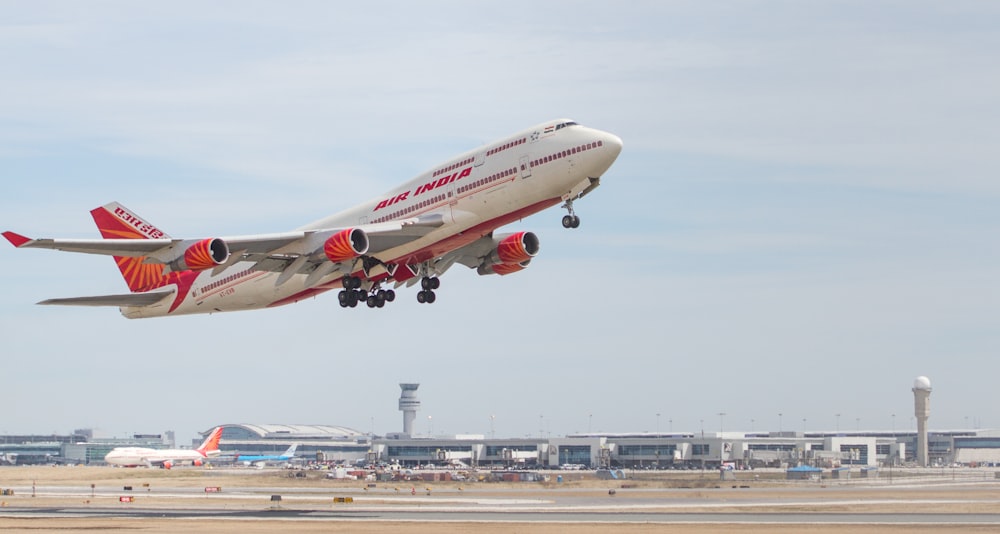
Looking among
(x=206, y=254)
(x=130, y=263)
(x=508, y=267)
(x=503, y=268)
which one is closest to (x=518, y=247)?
(x=508, y=267)

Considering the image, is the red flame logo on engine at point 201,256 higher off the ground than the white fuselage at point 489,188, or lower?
lower

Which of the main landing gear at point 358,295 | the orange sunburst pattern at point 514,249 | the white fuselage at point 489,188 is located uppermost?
the white fuselage at point 489,188

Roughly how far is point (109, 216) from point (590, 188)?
36.7 m

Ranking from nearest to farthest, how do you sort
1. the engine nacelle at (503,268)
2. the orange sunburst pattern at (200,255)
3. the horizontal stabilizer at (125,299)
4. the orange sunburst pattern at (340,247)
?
the orange sunburst pattern at (200,255) → the orange sunburst pattern at (340,247) → the engine nacelle at (503,268) → the horizontal stabilizer at (125,299)

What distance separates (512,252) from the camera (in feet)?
227

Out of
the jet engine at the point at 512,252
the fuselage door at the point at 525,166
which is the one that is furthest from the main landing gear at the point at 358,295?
the fuselage door at the point at 525,166

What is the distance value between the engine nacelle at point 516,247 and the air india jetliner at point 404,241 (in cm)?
6

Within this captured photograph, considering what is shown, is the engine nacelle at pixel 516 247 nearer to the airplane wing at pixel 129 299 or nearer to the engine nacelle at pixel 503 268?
the engine nacelle at pixel 503 268

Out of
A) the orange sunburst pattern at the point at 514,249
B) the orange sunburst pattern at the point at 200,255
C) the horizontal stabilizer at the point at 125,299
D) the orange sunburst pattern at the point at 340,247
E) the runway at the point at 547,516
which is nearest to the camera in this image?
the orange sunburst pattern at the point at 200,255

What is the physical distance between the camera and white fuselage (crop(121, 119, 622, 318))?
2311 inches

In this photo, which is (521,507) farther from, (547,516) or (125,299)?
(125,299)

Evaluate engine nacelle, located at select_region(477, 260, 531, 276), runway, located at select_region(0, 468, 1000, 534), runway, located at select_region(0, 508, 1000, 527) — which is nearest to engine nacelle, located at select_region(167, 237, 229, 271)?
runway, located at select_region(0, 468, 1000, 534)

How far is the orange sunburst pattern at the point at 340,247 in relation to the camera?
61562 millimetres

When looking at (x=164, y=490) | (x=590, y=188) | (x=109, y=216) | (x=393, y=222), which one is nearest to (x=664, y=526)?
(x=590, y=188)
